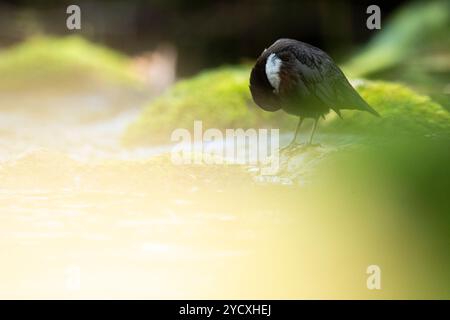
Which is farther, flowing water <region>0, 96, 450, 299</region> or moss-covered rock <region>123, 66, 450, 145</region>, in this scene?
moss-covered rock <region>123, 66, 450, 145</region>

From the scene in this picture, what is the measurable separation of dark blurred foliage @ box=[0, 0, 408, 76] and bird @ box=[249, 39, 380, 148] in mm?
2189

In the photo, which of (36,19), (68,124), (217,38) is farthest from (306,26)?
(36,19)

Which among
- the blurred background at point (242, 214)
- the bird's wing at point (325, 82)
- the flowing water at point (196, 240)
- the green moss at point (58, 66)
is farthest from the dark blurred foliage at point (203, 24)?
the flowing water at point (196, 240)

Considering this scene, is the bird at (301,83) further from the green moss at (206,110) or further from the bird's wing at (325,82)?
the green moss at (206,110)

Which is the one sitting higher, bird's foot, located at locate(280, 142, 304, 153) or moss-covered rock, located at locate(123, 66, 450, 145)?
moss-covered rock, located at locate(123, 66, 450, 145)

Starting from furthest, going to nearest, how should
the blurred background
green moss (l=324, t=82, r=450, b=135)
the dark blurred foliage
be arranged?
1. the dark blurred foliage
2. green moss (l=324, t=82, r=450, b=135)
3. the blurred background

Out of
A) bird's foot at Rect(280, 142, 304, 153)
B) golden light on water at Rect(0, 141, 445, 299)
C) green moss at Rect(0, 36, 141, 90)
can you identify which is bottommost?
golden light on water at Rect(0, 141, 445, 299)

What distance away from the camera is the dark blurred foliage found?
4.31 meters

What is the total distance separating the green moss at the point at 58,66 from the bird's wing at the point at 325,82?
2.93m

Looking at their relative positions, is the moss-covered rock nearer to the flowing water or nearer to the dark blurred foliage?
the flowing water

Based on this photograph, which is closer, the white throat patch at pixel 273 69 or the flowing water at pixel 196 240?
the flowing water at pixel 196 240

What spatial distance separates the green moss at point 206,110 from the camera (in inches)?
92.5

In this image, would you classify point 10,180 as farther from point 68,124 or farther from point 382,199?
point 68,124

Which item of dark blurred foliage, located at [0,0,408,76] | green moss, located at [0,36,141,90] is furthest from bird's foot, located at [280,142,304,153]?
green moss, located at [0,36,141,90]
